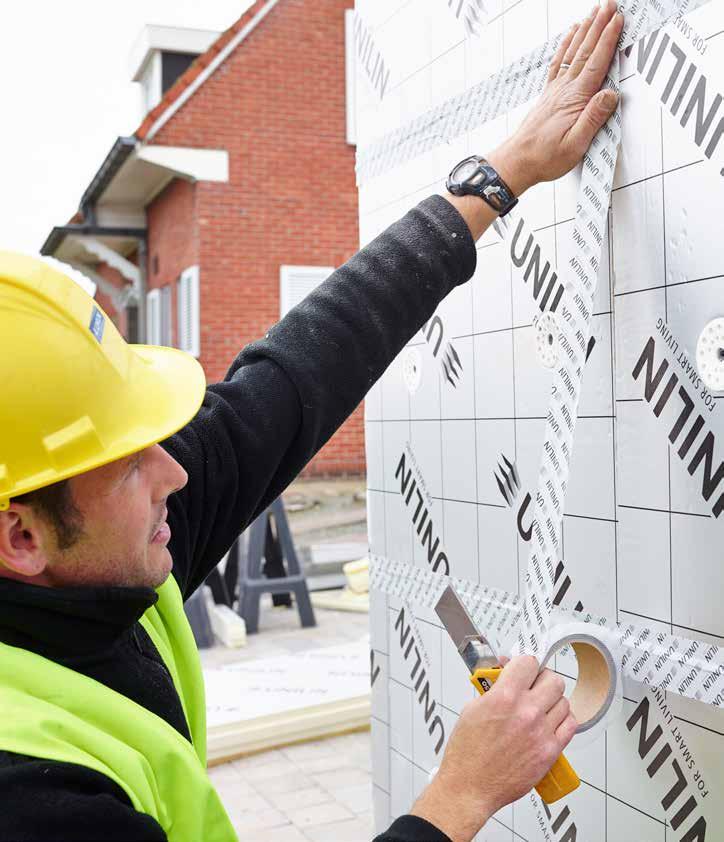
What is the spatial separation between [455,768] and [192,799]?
1.31 ft

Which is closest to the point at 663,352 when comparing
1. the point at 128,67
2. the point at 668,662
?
the point at 668,662

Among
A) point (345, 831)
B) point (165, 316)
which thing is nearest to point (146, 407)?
point (345, 831)

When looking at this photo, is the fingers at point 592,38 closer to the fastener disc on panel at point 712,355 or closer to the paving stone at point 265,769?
the fastener disc on panel at point 712,355

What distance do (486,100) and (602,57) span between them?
439 millimetres

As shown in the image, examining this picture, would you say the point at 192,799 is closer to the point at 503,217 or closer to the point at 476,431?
the point at 476,431

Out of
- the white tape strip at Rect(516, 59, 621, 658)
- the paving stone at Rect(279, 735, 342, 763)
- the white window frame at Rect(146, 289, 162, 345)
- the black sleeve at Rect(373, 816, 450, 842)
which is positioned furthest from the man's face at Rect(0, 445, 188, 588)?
the white window frame at Rect(146, 289, 162, 345)

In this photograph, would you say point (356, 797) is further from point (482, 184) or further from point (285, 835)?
point (482, 184)

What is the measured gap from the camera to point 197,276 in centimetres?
1109

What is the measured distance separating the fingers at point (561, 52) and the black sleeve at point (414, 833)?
4.39ft

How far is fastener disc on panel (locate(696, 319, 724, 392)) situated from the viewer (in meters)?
1.50

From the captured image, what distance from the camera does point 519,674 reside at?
4.40 feet

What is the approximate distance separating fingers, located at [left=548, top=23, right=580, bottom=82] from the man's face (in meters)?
1.04

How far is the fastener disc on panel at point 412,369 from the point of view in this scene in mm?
2436

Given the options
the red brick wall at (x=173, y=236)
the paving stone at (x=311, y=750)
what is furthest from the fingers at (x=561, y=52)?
the red brick wall at (x=173, y=236)
